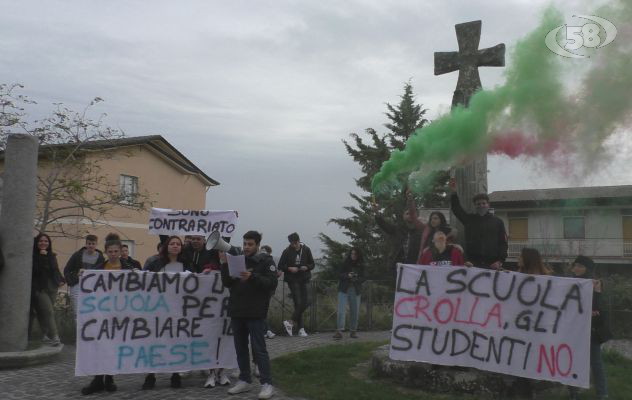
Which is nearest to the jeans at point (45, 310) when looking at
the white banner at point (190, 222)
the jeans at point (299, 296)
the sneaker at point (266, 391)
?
the white banner at point (190, 222)

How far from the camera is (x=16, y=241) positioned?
28.2 ft

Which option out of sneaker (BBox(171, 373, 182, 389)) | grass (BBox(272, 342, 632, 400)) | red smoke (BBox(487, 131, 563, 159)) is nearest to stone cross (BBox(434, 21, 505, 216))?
red smoke (BBox(487, 131, 563, 159))

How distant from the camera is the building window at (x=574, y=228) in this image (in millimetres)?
28000

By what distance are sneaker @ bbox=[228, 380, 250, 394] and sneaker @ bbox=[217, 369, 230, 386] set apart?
386 millimetres

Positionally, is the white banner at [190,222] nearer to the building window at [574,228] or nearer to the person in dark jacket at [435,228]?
the person in dark jacket at [435,228]

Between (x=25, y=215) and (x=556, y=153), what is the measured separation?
777 centimetres

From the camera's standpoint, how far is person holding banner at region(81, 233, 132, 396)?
6.58 meters

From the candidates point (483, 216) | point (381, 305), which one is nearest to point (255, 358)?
point (483, 216)

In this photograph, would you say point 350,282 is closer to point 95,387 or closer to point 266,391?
point 266,391

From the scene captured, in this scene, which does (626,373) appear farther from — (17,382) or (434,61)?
(17,382)

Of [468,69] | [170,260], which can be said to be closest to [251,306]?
[170,260]

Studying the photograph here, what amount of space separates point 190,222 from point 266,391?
3878 mm

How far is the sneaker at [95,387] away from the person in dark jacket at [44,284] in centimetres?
301

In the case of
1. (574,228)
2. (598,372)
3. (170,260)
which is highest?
(574,228)
